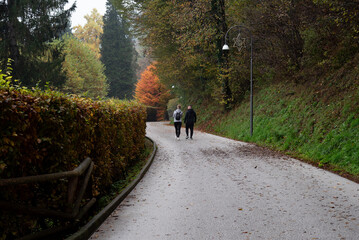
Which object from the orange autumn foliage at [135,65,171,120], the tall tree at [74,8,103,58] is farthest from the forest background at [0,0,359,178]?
the tall tree at [74,8,103,58]

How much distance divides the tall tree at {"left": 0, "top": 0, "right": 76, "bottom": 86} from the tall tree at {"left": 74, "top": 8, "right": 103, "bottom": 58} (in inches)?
1733

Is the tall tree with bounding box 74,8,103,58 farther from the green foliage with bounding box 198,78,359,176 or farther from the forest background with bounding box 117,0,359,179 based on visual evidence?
the green foliage with bounding box 198,78,359,176

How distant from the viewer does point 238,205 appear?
218 inches

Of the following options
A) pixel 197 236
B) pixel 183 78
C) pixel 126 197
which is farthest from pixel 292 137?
pixel 183 78

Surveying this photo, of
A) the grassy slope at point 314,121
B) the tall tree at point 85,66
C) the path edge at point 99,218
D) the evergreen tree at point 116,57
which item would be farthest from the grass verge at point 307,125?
the evergreen tree at point 116,57

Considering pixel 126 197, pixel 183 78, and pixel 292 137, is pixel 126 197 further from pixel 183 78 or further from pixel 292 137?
pixel 183 78

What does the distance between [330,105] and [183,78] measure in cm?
1849

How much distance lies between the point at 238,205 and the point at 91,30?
225 feet

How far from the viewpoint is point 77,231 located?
4.06 m

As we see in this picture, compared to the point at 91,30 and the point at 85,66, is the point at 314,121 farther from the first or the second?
the point at 91,30

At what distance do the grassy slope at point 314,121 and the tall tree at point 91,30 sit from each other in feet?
182

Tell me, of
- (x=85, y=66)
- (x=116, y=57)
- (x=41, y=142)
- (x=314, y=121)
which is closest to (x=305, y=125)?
(x=314, y=121)

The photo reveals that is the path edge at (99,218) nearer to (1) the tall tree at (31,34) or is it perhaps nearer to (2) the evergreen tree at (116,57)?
(1) the tall tree at (31,34)

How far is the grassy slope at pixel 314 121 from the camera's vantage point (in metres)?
9.30
